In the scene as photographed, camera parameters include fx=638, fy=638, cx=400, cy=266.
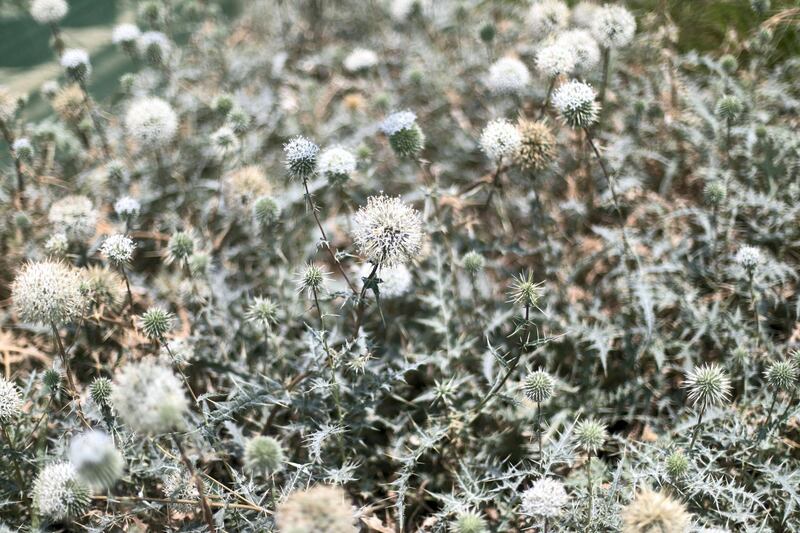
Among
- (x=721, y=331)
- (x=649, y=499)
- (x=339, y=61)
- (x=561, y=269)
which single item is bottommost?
(x=649, y=499)

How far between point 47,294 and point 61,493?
827 millimetres

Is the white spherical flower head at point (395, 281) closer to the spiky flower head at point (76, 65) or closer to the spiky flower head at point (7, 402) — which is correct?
the spiky flower head at point (7, 402)

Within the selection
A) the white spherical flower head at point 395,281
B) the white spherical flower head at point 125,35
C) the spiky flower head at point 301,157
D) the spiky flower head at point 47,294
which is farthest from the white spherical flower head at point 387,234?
the white spherical flower head at point 125,35

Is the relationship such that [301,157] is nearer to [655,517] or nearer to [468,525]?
[468,525]

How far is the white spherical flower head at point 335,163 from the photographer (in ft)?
10.3

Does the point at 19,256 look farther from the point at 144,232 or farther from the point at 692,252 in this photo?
the point at 692,252

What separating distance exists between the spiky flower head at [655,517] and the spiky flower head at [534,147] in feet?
5.84

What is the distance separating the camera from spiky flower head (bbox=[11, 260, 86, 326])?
106 inches

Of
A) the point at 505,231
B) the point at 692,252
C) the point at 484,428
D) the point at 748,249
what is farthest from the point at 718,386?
the point at 505,231

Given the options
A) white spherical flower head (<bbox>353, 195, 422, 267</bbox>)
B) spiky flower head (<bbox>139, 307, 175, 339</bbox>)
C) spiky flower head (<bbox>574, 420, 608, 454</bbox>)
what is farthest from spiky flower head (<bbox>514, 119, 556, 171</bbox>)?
spiky flower head (<bbox>139, 307, 175, 339</bbox>)

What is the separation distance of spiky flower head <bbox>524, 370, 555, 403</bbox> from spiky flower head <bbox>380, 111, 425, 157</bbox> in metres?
1.32

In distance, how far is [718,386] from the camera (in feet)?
8.53

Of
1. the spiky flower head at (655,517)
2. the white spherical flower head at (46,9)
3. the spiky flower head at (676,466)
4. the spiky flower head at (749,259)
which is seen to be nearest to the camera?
the spiky flower head at (655,517)

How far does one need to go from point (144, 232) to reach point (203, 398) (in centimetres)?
190
